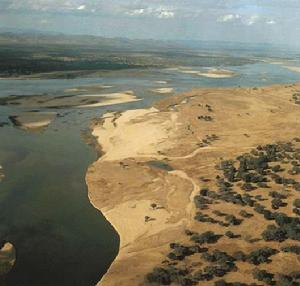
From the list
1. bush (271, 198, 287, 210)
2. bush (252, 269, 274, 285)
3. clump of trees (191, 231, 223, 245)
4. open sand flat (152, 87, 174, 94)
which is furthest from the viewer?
open sand flat (152, 87, 174, 94)

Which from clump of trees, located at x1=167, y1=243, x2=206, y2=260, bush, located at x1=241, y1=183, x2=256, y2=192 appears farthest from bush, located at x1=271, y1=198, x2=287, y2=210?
clump of trees, located at x1=167, y1=243, x2=206, y2=260

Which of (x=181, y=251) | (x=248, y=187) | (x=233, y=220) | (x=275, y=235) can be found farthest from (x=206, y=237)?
(x=248, y=187)

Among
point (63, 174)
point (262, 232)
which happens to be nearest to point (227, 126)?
point (63, 174)

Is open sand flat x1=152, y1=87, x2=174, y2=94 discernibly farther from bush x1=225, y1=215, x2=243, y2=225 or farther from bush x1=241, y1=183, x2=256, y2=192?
bush x1=225, y1=215, x2=243, y2=225

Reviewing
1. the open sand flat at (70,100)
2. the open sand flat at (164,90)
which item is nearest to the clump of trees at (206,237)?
the open sand flat at (70,100)

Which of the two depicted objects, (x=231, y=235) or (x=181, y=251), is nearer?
(x=181, y=251)

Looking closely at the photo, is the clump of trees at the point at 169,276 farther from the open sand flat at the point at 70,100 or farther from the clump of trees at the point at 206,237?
the open sand flat at the point at 70,100

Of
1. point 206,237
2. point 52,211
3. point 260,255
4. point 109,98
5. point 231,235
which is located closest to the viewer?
point 260,255

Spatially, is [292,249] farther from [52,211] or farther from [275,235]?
[52,211]
